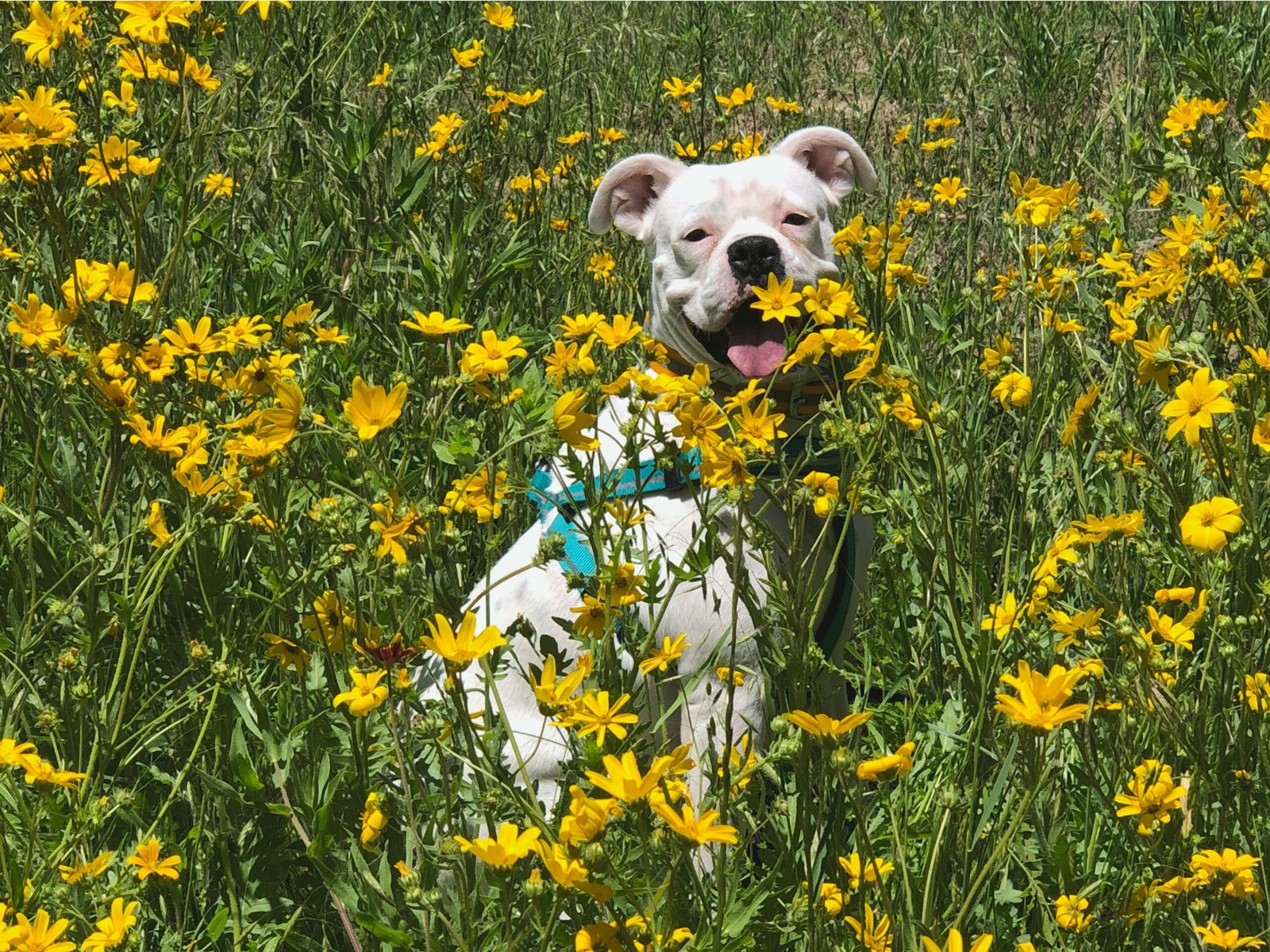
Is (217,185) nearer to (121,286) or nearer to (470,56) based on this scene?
(470,56)

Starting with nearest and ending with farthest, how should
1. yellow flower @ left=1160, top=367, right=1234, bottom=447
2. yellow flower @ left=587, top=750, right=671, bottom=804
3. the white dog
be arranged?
yellow flower @ left=587, top=750, right=671, bottom=804, yellow flower @ left=1160, top=367, right=1234, bottom=447, the white dog

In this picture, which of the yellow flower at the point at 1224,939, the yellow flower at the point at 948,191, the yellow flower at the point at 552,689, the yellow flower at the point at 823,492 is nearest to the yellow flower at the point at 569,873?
the yellow flower at the point at 552,689

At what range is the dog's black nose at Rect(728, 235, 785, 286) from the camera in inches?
122

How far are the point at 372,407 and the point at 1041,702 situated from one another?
32.4 inches

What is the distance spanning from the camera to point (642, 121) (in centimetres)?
632

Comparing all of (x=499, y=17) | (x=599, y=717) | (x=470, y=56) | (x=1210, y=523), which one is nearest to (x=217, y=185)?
(x=470, y=56)

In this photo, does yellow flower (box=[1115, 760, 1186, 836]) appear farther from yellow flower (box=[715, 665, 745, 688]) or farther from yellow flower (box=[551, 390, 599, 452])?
yellow flower (box=[551, 390, 599, 452])

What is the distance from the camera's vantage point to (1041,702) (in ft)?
4.57

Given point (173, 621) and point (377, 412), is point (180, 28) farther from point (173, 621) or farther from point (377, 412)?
point (377, 412)

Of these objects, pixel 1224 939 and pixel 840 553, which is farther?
pixel 840 553

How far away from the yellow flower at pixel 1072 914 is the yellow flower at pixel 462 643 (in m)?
0.81

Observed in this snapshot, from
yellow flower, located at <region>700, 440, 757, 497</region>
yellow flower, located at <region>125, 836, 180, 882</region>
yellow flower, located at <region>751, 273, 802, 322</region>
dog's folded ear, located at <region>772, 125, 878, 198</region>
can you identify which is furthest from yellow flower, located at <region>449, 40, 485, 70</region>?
yellow flower, located at <region>125, 836, 180, 882</region>

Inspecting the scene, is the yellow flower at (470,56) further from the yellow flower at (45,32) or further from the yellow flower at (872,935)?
the yellow flower at (872,935)

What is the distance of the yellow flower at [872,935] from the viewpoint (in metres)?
1.57
